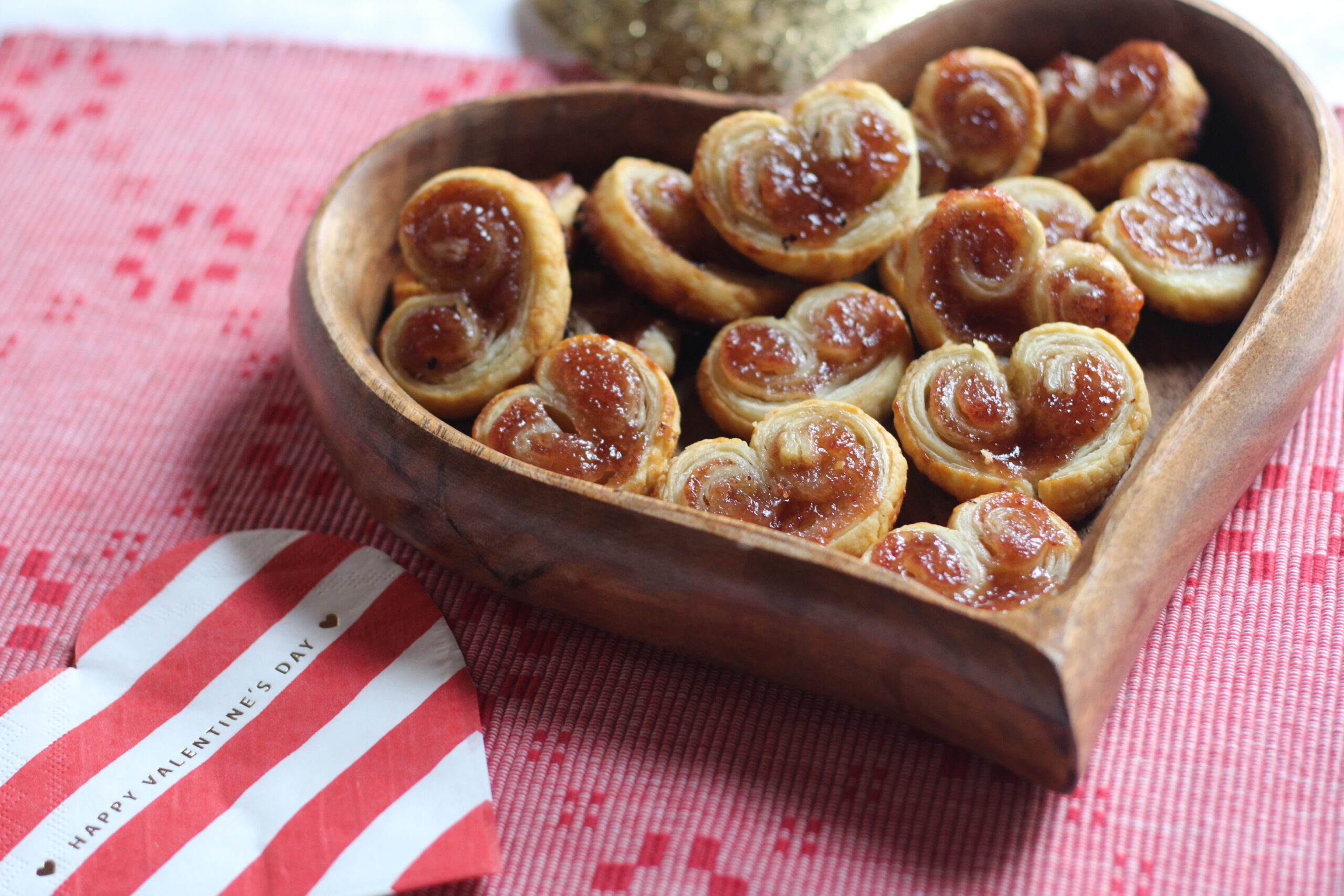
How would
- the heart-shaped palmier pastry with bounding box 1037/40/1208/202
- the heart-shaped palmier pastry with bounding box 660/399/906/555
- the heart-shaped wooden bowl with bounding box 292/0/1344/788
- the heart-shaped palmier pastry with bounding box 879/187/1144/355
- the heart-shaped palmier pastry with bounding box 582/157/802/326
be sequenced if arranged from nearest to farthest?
the heart-shaped wooden bowl with bounding box 292/0/1344/788 < the heart-shaped palmier pastry with bounding box 660/399/906/555 < the heart-shaped palmier pastry with bounding box 879/187/1144/355 < the heart-shaped palmier pastry with bounding box 582/157/802/326 < the heart-shaped palmier pastry with bounding box 1037/40/1208/202

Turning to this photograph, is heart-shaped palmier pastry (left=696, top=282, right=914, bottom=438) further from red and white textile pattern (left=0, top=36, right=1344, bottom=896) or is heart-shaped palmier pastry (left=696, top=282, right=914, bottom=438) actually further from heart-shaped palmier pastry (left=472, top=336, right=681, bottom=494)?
red and white textile pattern (left=0, top=36, right=1344, bottom=896)

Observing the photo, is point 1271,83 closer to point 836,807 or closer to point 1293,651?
point 1293,651

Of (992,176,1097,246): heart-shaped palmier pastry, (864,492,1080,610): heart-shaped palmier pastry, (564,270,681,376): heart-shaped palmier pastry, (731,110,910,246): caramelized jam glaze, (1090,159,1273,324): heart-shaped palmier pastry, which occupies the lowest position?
(564,270,681,376): heart-shaped palmier pastry

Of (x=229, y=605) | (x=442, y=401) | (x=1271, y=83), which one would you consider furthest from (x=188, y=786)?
(x=1271, y=83)

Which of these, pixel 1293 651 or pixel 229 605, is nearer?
pixel 1293 651

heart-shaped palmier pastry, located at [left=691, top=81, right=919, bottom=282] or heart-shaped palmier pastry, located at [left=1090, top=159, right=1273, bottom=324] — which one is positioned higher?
heart-shaped palmier pastry, located at [left=1090, top=159, right=1273, bottom=324]

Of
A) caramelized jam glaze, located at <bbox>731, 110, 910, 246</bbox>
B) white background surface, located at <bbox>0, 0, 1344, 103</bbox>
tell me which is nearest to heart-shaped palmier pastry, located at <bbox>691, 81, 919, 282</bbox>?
caramelized jam glaze, located at <bbox>731, 110, 910, 246</bbox>
